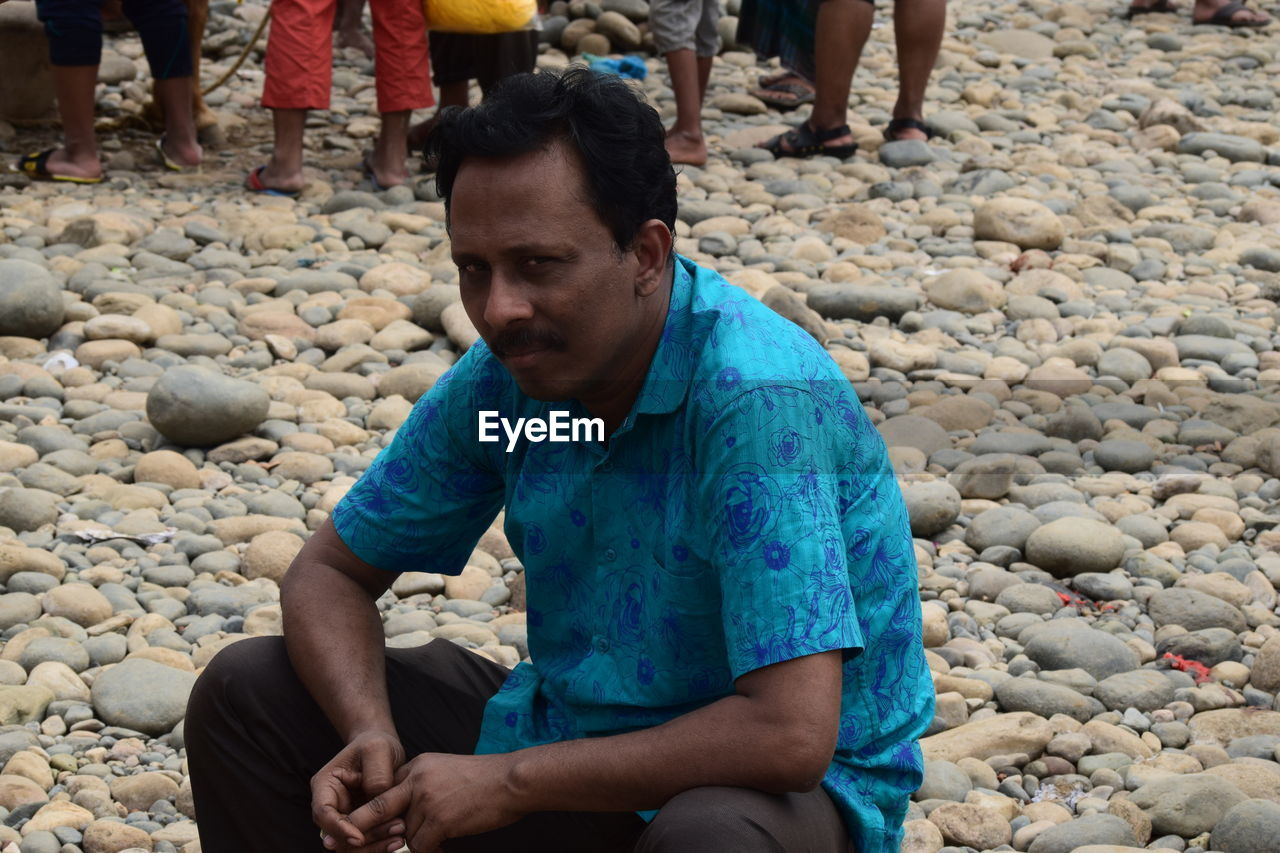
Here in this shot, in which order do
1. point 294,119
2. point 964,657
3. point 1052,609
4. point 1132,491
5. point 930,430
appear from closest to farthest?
point 964,657 → point 1052,609 → point 1132,491 → point 930,430 → point 294,119

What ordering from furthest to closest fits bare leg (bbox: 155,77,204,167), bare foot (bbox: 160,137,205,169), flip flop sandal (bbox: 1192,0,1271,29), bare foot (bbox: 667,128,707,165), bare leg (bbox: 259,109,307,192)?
flip flop sandal (bbox: 1192,0,1271,29), bare foot (bbox: 667,128,707,165), bare foot (bbox: 160,137,205,169), bare leg (bbox: 155,77,204,167), bare leg (bbox: 259,109,307,192)

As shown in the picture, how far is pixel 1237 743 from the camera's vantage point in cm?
292

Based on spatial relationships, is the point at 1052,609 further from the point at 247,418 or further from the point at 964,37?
the point at 964,37

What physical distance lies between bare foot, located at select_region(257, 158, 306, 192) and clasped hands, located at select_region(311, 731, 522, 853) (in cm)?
461

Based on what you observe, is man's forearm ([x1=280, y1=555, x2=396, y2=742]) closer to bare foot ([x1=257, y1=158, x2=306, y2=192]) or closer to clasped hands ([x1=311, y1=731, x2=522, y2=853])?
clasped hands ([x1=311, y1=731, x2=522, y2=853])

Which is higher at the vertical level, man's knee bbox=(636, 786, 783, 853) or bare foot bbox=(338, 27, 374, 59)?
man's knee bbox=(636, 786, 783, 853)

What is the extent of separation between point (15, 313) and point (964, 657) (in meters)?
3.11

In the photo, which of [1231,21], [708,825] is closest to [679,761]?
[708,825]

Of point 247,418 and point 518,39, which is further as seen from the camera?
point 518,39

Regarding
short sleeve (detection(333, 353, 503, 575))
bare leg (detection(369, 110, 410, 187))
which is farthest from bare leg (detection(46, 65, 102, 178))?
short sleeve (detection(333, 353, 503, 575))

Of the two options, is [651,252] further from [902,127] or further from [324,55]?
[902,127]

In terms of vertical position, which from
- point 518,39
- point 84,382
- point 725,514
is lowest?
point 84,382

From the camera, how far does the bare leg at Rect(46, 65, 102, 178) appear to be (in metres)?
6.00

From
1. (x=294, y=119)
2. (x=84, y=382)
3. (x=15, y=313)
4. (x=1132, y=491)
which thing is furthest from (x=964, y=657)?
(x=294, y=119)
